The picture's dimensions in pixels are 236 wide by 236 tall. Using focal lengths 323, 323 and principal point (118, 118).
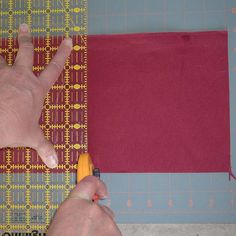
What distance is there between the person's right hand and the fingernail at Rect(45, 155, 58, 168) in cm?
39

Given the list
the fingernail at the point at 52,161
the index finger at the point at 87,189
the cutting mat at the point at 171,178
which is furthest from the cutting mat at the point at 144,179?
the index finger at the point at 87,189

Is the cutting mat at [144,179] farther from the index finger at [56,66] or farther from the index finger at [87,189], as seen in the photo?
the index finger at [87,189]

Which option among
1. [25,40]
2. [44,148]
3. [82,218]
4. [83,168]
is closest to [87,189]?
[82,218]

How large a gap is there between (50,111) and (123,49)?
408mm

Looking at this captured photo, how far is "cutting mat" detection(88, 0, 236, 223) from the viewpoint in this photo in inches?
52.2

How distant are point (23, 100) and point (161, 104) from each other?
56cm

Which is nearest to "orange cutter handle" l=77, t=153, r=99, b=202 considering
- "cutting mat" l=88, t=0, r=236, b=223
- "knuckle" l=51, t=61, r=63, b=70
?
"cutting mat" l=88, t=0, r=236, b=223

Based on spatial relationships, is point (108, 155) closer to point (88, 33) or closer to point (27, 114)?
point (27, 114)

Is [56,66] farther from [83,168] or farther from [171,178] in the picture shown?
[171,178]

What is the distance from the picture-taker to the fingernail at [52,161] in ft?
4.06

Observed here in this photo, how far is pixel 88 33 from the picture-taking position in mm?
1394

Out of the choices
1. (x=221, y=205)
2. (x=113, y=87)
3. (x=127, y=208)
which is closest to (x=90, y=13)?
(x=113, y=87)

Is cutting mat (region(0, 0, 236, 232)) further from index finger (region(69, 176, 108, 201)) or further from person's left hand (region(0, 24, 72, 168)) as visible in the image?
index finger (region(69, 176, 108, 201))

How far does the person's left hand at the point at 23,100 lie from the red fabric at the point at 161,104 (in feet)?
0.71
